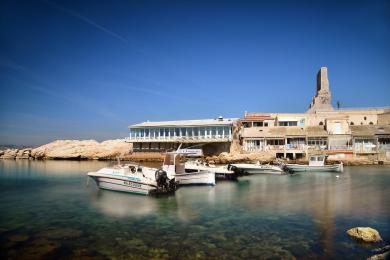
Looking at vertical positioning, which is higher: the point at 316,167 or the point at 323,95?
the point at 323,95

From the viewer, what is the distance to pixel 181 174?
27406 mm

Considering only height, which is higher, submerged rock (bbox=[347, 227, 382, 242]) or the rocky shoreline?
the rocky shoreline

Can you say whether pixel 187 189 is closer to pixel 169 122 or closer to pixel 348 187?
pixel 348 187

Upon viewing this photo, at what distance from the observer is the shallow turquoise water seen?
11.4 m

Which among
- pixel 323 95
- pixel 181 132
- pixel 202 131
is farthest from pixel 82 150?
pixel 323 95

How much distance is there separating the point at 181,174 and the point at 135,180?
221 inches

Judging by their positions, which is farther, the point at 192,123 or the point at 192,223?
the point at 192,123

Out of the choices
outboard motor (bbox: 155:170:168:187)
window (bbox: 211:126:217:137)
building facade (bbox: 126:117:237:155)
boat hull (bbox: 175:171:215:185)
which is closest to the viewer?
outboard motor (bbox: 155:170:168:187)

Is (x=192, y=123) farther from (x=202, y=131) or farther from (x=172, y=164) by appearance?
(x=172, y=164)

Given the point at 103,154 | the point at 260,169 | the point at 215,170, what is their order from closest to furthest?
the point at 215,170 → the point at 260,169 → the point at 103,154

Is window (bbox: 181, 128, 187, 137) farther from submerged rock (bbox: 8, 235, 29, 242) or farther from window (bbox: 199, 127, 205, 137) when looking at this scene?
submerged rock (bbox: 8, 235, 29, 242)

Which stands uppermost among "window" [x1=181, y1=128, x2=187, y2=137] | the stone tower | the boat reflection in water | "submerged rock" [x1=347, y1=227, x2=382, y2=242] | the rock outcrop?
the stone tower

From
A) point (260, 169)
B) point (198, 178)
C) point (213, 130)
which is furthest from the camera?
point (213, 130)

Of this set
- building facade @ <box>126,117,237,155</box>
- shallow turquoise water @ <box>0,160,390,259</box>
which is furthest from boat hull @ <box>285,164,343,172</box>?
building facade @ <box>126,117,237,155</box>
